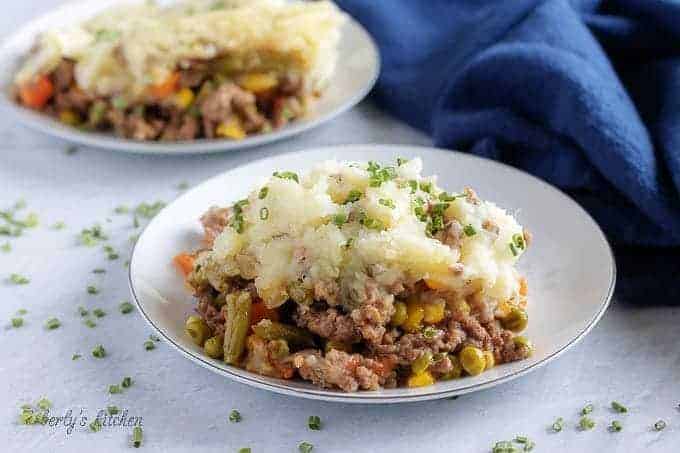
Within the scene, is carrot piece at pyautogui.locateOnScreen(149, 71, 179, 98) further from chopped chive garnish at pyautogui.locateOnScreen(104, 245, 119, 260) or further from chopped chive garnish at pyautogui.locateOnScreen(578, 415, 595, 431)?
chopped chive garnish at pyautogui.locateOnScreen(578, 415, 595, 431)

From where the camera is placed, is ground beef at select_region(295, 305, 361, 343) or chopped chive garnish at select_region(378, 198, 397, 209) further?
chopped chive garnish at select_region(378, 198, 397, 209)

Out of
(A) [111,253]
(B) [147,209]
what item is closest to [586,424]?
(A) [111,253]

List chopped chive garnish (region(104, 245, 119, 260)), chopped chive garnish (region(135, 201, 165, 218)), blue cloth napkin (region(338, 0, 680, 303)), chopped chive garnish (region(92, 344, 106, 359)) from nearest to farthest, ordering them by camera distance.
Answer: chopped chive garnish (region(92, 344, 106, 359)) < blue cloth napkin (region(338, 0, 680, 303)) < chopped chive garnish (region(104, 245, 119, 260)) < chopped chive garnish (region(135, 201, 165, 218))

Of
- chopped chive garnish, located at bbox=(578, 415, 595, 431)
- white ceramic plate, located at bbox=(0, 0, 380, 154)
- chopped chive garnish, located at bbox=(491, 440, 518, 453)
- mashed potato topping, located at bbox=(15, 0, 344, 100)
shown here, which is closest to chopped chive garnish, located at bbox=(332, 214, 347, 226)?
chopped chive garnish, located at bbox=(491, 440, 518, 453)

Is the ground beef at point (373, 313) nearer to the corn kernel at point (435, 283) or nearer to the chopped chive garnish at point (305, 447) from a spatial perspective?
the corn kernel at point (435, 283)

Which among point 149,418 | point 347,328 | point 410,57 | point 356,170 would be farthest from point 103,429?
point 410,57

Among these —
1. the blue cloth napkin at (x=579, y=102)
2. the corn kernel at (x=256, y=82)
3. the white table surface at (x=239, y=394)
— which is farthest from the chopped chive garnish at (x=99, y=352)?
the blue cloth napkin at (x=579, y=102)

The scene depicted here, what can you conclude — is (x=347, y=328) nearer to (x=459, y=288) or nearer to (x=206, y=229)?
(x=459, y=288)
